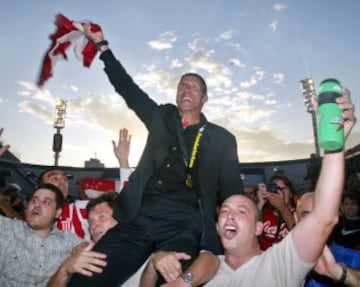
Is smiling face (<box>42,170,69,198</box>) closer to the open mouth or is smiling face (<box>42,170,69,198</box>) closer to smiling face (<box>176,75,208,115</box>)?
smiling face (<box>176,75,208,115</box>)

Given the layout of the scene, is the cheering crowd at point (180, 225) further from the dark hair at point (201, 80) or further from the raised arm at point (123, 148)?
the raised arm at point (123, 148)

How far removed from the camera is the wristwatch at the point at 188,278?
2.41m

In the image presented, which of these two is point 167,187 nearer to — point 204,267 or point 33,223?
point 204,267

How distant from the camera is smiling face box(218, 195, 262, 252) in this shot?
284 cm

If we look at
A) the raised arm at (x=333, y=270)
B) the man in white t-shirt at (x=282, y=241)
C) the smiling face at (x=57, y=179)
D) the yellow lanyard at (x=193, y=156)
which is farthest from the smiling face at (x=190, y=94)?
the smiling face at (x=57, y=179)

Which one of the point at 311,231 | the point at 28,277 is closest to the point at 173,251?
the point at 311,231

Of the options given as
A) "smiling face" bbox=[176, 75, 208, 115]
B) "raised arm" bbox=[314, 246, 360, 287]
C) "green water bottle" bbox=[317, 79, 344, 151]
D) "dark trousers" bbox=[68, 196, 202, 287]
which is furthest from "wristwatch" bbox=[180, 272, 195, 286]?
"smiling face" bbox=[176, 75, 208, 115]

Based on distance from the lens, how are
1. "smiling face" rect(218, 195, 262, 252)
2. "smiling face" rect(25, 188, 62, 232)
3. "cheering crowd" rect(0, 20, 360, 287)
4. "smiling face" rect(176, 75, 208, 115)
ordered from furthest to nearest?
1. "smiling face" rect(25, 188, 62, 232)
2. "smiling face" rect(176, 75, 208, 115)
3. "smiling face" rect(218, 195, 262, 252)
4. "cheering crowd" rect(0, 20, 360, 287)

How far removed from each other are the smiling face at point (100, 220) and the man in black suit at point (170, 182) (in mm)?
754

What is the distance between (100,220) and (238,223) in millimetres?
1603

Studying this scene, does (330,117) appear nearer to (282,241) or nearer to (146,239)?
(282,241)

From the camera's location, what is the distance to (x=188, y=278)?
2424 mm

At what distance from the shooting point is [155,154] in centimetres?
313

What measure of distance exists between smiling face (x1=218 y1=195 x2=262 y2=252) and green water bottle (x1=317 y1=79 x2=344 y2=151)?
1218 millimetres
